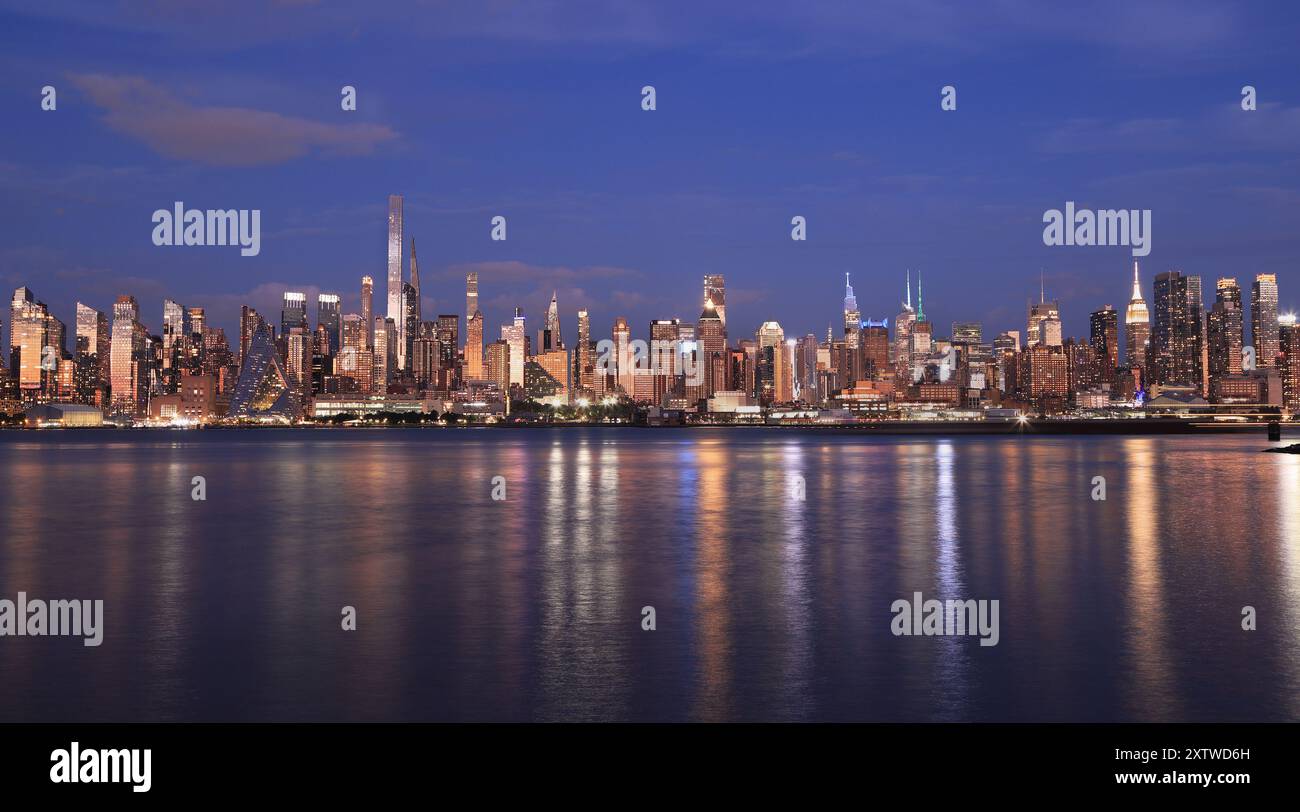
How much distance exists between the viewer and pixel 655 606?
21.5 metres

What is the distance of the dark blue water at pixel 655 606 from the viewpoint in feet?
45.6

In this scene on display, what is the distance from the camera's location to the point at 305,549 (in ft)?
104

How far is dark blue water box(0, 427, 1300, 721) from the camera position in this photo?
13914mm

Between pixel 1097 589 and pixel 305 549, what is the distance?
71.7ft
